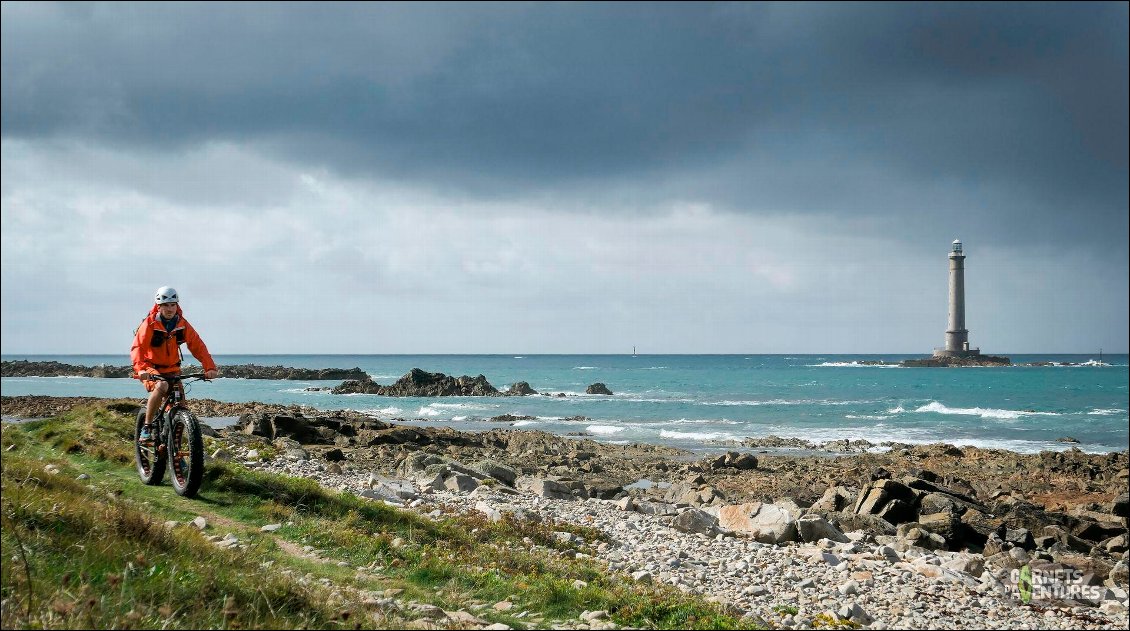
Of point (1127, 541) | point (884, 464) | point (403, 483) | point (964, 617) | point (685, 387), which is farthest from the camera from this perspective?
point (685, 387)

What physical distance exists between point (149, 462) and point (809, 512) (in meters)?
12.9

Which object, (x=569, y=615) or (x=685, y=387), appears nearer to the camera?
(x=569, y=615)

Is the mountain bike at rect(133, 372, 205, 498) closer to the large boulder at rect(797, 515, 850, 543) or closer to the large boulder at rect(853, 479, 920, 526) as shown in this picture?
the large boulder at rect(797, 515, 850, 543)

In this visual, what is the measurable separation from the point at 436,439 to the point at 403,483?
1243 cm

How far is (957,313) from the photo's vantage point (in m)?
139

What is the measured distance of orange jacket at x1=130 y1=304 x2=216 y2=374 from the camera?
9945mm

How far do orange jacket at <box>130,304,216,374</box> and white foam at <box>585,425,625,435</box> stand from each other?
101 feet

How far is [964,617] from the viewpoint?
955 centimetres

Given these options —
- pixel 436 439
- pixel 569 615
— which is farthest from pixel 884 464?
pixel 569 615

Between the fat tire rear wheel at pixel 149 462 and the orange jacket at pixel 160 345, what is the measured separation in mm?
1334

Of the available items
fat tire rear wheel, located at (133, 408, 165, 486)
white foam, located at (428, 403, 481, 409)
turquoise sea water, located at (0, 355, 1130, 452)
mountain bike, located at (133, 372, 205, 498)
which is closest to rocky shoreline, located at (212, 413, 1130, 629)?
fat tire rear wheel, located at (133, 408, 165, 486)

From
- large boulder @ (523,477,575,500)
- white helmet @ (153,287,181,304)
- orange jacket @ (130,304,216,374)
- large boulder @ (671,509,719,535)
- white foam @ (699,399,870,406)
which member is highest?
white helmet @ (153,287,181,304)

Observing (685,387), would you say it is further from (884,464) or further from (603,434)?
(884,464)

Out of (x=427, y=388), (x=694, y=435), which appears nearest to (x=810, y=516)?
(x=694, y=435)
